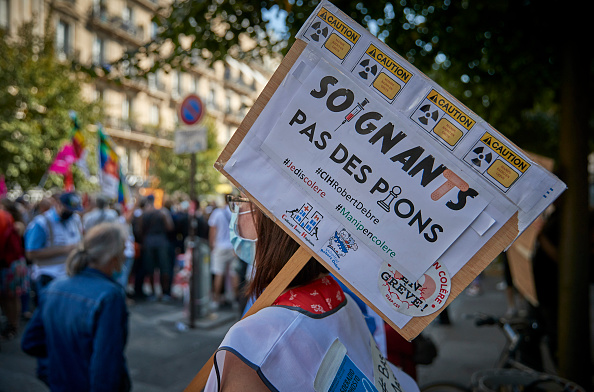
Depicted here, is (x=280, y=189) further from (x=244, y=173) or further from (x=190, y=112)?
(x=190, y=112)

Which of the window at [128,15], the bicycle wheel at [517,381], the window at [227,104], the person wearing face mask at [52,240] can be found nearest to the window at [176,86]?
the window at [128,15]

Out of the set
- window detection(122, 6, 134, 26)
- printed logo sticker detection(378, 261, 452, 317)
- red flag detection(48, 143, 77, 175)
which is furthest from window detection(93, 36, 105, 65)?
printed logo sticker detection(378, 261, 452, 317)

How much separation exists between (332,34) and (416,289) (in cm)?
77

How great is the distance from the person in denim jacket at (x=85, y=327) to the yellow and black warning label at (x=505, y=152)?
6.70 ft

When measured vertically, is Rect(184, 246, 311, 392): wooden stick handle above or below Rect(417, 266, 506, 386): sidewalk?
above

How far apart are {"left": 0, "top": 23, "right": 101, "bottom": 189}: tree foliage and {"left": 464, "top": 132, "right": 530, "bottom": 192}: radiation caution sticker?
1866 centimetres

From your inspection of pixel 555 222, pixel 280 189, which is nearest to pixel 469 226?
pixel 280 189

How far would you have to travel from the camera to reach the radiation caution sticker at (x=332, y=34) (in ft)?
4.24

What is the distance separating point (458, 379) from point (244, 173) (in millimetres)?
4648

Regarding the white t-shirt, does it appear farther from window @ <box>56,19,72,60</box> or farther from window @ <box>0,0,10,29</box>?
window @ <box>56,19,72,60</box>

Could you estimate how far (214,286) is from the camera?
28.3ft

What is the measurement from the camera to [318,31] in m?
1.30

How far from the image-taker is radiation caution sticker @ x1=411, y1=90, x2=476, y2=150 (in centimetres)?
123

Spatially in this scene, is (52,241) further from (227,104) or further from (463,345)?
(227,104)
